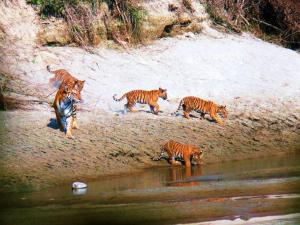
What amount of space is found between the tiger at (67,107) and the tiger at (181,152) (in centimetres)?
155

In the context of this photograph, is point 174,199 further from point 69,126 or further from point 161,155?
point 69,126

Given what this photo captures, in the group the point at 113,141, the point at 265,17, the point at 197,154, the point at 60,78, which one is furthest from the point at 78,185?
the point at 265,17

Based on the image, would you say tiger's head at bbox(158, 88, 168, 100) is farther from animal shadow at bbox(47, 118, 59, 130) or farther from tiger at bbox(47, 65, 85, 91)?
animal shadow at bbox(47, 118, 59, 130)

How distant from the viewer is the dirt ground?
14.8 meters

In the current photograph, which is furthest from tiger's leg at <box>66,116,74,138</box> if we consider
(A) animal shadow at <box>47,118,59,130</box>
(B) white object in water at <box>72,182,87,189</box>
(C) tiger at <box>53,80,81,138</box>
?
(B) white object in water at <box>72,182,87,189</box>

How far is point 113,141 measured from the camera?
1617cm

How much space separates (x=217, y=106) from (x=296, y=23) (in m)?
6.71

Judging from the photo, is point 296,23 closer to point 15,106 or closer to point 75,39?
point 75,39

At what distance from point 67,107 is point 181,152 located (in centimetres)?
213

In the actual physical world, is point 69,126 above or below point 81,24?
below

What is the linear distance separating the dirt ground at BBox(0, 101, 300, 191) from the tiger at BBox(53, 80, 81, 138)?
0.45 ft

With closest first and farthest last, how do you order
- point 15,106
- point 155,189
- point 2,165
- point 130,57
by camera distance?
1. point 155,189
2. point 2,165
3. point 15,106
4. point 130,57

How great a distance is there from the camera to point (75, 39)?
2027 cm

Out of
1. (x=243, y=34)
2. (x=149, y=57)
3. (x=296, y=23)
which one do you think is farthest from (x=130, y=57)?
(x=296, y=23)
